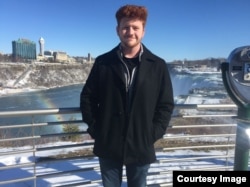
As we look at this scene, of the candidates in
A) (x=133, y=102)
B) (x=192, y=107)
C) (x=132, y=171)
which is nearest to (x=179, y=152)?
(x=192, y=107)

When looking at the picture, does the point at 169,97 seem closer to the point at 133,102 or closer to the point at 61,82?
the point at 133,102

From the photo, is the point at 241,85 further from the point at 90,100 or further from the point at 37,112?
the point at 37,112

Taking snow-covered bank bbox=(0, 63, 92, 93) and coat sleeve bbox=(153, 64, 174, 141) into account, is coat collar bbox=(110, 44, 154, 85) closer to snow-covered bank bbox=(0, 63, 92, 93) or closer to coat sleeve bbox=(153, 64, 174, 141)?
coat sleeve bbox=(153, 64, 174, 141)

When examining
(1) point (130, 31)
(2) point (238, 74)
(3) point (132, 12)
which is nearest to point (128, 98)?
(1) point (130, 31)

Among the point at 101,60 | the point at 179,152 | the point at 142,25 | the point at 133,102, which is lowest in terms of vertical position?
the point at 179,152

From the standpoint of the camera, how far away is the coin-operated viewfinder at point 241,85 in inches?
75.9

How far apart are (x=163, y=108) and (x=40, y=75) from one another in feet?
234

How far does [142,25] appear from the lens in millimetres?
2096

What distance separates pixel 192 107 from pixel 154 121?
97 cm

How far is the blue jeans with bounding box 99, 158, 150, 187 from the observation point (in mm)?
2225

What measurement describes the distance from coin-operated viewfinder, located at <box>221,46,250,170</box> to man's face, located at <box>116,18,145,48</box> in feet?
1.96

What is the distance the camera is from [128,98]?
2.09 m

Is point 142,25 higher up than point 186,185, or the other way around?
point 142,25

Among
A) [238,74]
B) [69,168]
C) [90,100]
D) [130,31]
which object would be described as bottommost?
[69,168]
